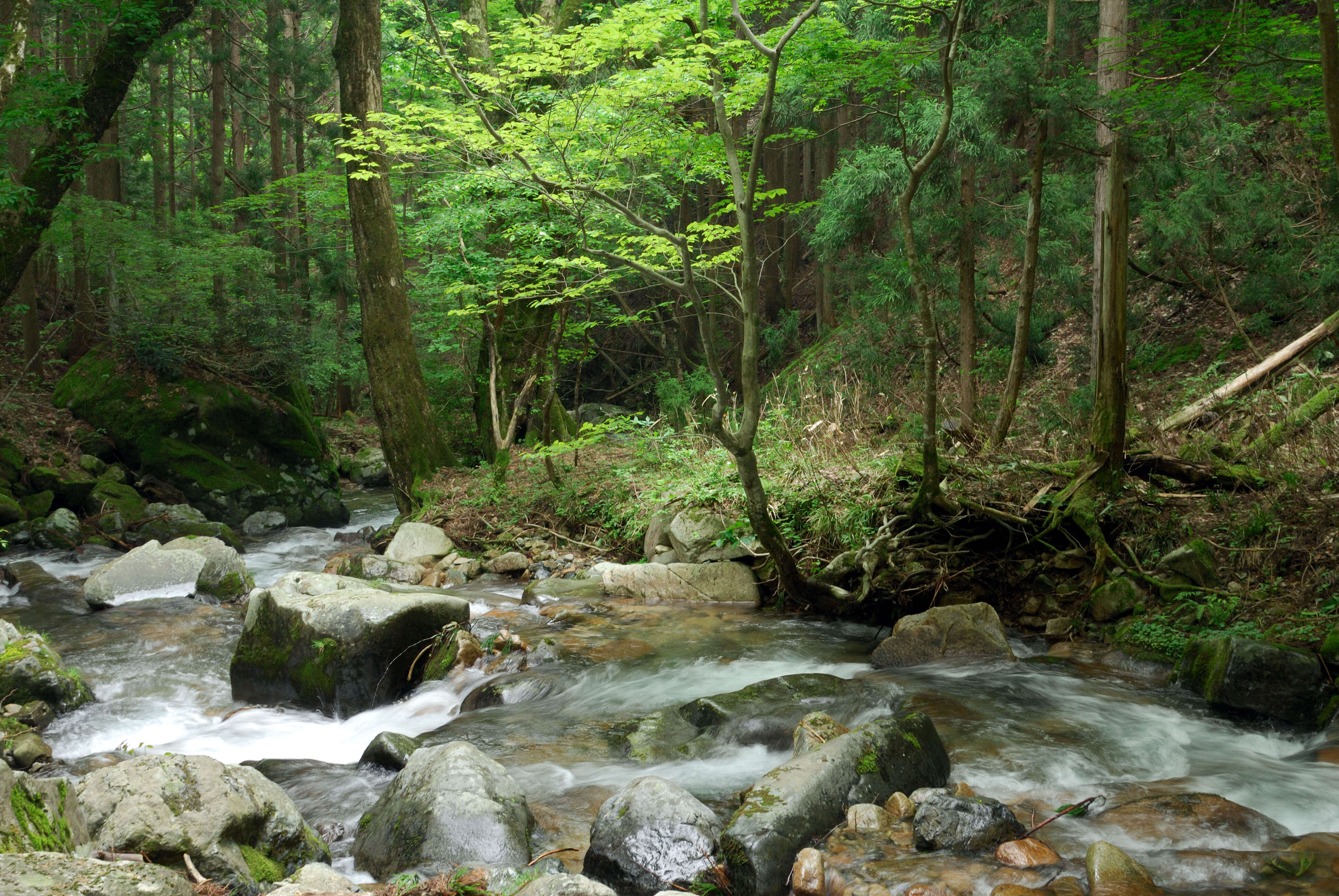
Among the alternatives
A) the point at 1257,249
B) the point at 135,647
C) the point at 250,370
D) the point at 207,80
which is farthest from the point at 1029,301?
the point at 207,80

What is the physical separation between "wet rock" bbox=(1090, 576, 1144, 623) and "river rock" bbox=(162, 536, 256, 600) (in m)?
8.48

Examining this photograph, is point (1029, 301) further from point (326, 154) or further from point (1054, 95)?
point (326, 154)

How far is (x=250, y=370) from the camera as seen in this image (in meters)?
15.4

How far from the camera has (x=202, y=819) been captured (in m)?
3.47

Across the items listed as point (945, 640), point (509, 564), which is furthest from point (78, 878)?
point (509, 564)

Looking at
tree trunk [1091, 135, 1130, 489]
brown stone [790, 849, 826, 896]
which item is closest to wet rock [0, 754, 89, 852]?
brown stone [790, 849, 826, 896]

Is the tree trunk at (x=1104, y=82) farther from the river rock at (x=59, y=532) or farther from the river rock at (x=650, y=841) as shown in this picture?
the river rock at (x=59, y=532)

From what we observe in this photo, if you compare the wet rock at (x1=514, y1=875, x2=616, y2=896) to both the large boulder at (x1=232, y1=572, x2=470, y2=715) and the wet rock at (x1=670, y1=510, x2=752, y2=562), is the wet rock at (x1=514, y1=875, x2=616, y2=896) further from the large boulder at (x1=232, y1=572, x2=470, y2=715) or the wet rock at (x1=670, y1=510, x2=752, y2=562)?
the wet rock at (x1=670, y1=510, x2=752, y2=562)

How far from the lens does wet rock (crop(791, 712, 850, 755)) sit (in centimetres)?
471

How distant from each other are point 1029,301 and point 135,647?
9217mm

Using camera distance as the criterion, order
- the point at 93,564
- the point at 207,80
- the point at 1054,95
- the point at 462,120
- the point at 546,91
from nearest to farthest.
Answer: the point at 1054,95, the point at 462,120, the point at 546,91, the point at 93,564, the point at 207,80

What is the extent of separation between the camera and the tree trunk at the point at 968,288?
996cm

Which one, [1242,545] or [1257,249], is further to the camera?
[1257,249]

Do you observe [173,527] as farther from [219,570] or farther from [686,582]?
[686,582]
